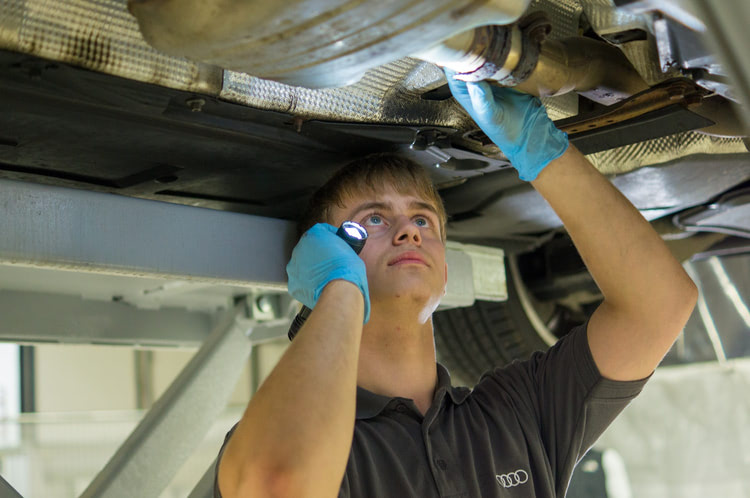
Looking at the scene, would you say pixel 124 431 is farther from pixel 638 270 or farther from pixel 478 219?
pixel 638 270

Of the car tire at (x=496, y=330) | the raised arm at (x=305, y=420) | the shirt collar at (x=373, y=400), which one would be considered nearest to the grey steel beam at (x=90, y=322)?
the car tire at (x=496, y=330)

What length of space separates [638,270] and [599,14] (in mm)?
494

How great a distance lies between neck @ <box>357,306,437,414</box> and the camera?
4.55 ft

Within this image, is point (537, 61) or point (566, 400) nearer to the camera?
point (537, 61)

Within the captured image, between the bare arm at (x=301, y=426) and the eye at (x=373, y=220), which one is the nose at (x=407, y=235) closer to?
the eye at (x=373, y=220)

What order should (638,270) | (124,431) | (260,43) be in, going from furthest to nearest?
1. (124,431)
2. (638,270)
3. (260,43)

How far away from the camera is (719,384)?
14.8ft

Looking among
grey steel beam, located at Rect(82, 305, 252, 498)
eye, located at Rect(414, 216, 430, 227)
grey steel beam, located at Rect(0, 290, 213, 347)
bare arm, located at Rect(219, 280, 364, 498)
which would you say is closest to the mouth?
eye, located at Rect(414, 216, 430, 227)

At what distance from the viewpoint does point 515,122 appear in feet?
3.92

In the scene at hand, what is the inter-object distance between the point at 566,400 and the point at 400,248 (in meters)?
0.40

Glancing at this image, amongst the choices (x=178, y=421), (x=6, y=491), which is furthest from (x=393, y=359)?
(x=6, y=491)

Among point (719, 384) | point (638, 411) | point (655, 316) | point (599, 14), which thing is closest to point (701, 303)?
point (719, 384)

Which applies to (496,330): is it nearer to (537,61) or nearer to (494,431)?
(494,431)

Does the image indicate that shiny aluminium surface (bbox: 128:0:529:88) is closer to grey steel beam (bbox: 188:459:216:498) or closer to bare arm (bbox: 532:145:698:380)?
bare arm (bbox: 532:145:698:380)
